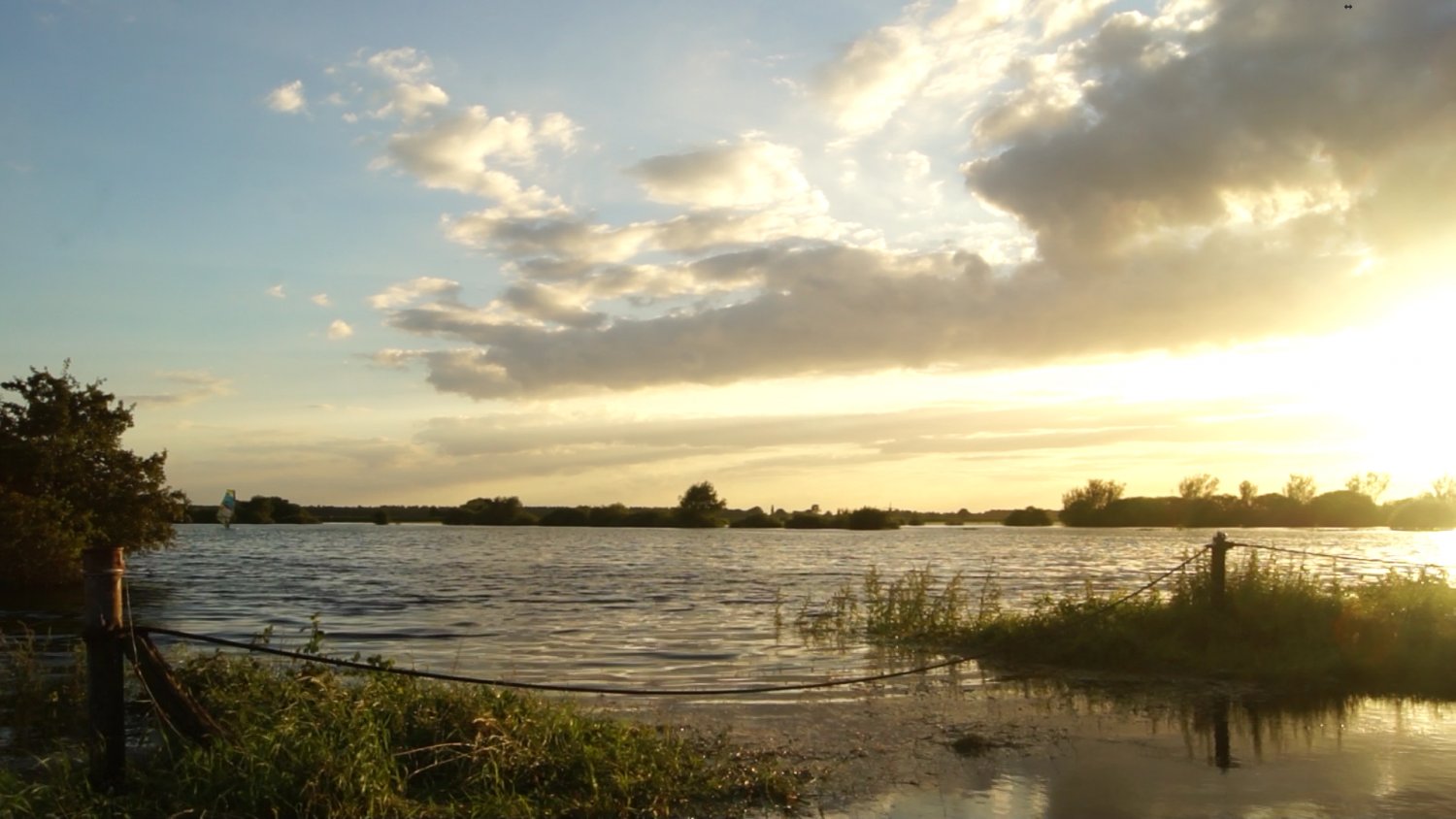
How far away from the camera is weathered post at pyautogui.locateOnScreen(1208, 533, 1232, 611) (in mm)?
16441

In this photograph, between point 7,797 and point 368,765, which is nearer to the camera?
point 7,797

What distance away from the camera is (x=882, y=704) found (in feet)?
45.1

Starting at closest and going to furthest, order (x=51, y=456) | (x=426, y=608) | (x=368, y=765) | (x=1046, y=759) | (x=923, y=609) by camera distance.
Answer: (x=368, y=765), (x=1046, y=759), (x=923, y=609), (x=426, y=608), (x=51, y=456)

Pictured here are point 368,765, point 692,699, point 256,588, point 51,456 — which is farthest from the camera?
point 256,588

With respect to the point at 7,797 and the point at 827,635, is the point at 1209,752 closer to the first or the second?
the point at 7,797

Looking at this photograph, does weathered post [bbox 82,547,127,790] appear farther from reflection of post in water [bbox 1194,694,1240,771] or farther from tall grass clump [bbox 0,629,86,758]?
reflection of post in water [bbox 1194,694,1240,771]

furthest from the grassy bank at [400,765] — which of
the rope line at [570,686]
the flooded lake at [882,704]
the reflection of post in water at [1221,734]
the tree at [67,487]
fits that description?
the tree at [67,487]

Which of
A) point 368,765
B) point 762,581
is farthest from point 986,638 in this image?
point 762,581

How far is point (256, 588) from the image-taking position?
35.8m

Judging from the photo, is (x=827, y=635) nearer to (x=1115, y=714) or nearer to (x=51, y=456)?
(x=1115, y=714)

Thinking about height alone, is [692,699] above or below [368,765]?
below

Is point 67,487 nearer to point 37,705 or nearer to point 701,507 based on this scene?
point 37,705

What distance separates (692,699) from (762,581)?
25768mm

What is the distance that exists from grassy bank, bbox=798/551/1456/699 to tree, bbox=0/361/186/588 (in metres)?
26.3
